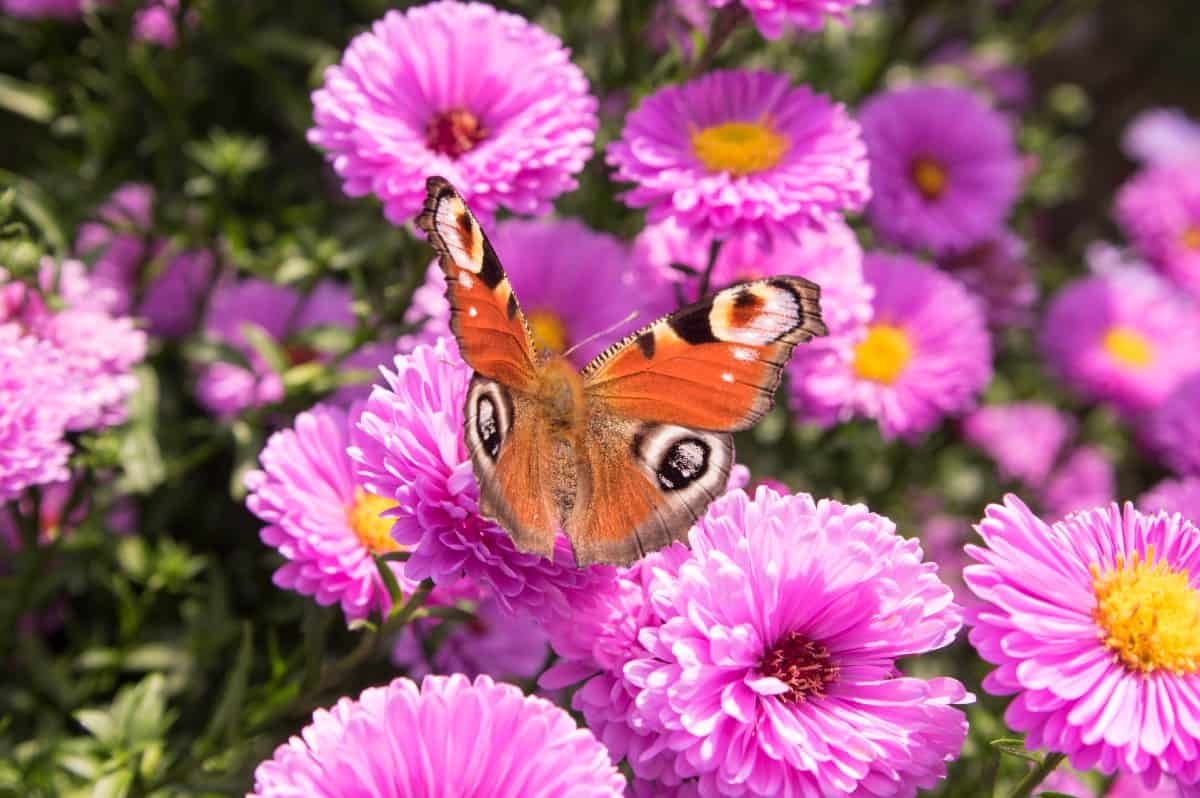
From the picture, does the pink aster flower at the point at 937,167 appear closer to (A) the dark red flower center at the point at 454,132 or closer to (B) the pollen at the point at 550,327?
(B) the pollen at the point at 550,327

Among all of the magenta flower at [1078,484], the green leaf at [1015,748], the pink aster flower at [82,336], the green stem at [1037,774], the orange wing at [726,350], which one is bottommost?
the green stem at [1037,774]

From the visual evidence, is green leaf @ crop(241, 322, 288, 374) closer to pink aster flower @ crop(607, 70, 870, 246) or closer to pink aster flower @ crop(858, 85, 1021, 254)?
pink aster flower @ crop(607, 70, 870, 246)

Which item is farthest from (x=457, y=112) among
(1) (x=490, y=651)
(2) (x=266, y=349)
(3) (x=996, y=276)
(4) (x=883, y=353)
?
(3) (x=996, y=276)

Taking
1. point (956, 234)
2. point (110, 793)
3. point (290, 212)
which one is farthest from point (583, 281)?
point (110, 793)

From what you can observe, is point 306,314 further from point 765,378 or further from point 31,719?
point 765,378

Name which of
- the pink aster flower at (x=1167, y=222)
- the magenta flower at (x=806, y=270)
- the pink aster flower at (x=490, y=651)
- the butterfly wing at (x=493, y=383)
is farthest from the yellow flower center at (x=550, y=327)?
the pink aster flower at (x=1167, y=222)

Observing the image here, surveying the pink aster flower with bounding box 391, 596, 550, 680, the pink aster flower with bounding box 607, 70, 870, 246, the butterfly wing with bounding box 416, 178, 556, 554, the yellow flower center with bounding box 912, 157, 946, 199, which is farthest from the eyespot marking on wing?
the yellow flower center with bounding box 912, 157, 946, 199
